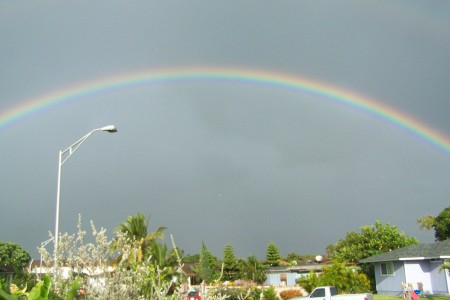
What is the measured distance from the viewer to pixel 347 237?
56406 millimetres

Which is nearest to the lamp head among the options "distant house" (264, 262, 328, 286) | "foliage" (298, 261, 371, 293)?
"foliage" (298, 261, 371, 293)

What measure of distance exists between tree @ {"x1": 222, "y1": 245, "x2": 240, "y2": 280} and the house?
26.6 m

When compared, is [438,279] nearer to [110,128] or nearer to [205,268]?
[110,128]

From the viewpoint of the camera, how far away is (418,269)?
3266 centimetres

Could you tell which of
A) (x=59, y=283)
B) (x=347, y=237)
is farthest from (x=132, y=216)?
(x=59, y=283)

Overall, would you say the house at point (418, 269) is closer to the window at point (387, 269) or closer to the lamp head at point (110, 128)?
the window at point (387, 269)

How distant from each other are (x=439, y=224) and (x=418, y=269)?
112ft

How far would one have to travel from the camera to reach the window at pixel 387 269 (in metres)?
35.0

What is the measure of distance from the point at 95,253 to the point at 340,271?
2885 centimetres

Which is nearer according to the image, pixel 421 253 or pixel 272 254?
pixel 421 253

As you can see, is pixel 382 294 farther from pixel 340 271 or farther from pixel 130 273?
pixel 130 273

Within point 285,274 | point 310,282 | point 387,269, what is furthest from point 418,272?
point 285,274

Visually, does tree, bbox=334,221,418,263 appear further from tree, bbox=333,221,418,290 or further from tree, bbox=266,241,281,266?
tree, bbox=266,241,281,266

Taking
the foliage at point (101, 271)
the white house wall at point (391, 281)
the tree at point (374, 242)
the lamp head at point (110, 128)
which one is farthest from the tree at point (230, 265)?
the foliage at point (101, 271)
